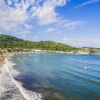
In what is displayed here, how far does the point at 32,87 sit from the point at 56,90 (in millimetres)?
5222

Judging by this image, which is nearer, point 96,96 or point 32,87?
point 96,96

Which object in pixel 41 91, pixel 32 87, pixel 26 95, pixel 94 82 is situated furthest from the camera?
pixel 94 82

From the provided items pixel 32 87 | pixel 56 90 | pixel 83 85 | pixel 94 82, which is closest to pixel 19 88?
pixel 32 87

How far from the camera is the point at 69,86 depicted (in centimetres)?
4534

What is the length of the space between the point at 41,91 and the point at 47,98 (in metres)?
4.51

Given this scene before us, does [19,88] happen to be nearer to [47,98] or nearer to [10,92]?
[10,92]

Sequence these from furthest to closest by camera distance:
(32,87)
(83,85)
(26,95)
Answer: (83,85)
(32,87)
(26,95)

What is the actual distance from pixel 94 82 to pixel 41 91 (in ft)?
55.2

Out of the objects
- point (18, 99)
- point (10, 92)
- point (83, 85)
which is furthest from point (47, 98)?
point (83, 85)

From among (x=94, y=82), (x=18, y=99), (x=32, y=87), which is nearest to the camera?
(x=18, y=99)

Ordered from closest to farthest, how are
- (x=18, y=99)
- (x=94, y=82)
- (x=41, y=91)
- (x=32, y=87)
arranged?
(x=18, y=99) < (x=41, y=91) < (x=32, y=87) < (x=94, y=82)

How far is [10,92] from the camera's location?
37594mm

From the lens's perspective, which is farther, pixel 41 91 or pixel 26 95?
pixel 41 91

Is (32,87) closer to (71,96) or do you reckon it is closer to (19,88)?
(19,88)
